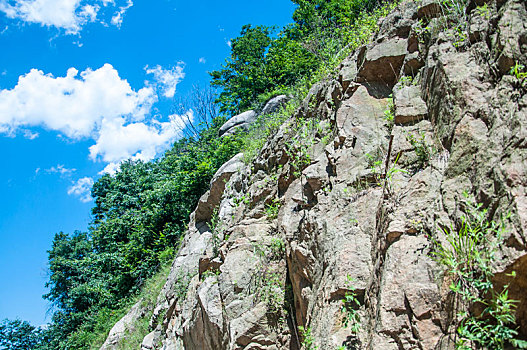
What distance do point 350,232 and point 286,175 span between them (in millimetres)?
3013

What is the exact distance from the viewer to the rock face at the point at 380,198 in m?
3.23

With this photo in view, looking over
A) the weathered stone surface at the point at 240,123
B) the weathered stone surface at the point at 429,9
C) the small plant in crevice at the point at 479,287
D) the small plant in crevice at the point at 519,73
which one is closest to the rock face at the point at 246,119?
the weathered stone surface at the point at 240,123

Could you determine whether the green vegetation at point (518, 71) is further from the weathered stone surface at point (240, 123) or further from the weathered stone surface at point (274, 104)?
the weathered stone surface at point (240, 123)

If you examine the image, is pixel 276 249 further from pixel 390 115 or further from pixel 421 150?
pixel 421 150

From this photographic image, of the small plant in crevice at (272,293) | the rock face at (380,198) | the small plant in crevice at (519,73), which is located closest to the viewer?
the rock face at (380,198)

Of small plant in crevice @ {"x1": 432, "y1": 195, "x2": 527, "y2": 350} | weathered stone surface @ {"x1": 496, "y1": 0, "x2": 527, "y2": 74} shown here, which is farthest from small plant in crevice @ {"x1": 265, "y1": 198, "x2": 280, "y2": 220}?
weathered stone surface @ {"x1": 496, "y1": 0, "x2": 527, "y2": 74}

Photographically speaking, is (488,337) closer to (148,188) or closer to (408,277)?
(408,277)

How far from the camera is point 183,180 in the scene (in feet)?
50.6

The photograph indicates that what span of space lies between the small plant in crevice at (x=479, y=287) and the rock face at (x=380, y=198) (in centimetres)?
8

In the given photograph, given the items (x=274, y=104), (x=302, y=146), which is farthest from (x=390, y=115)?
(x=274, y=104)

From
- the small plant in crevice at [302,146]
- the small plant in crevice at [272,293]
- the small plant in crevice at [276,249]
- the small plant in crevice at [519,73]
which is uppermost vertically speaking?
the small plant in crevice at [302,146]

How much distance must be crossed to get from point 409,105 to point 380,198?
1336 mm

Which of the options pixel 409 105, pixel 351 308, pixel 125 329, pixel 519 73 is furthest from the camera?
pixel 125 329

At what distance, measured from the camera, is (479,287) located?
111 inches
